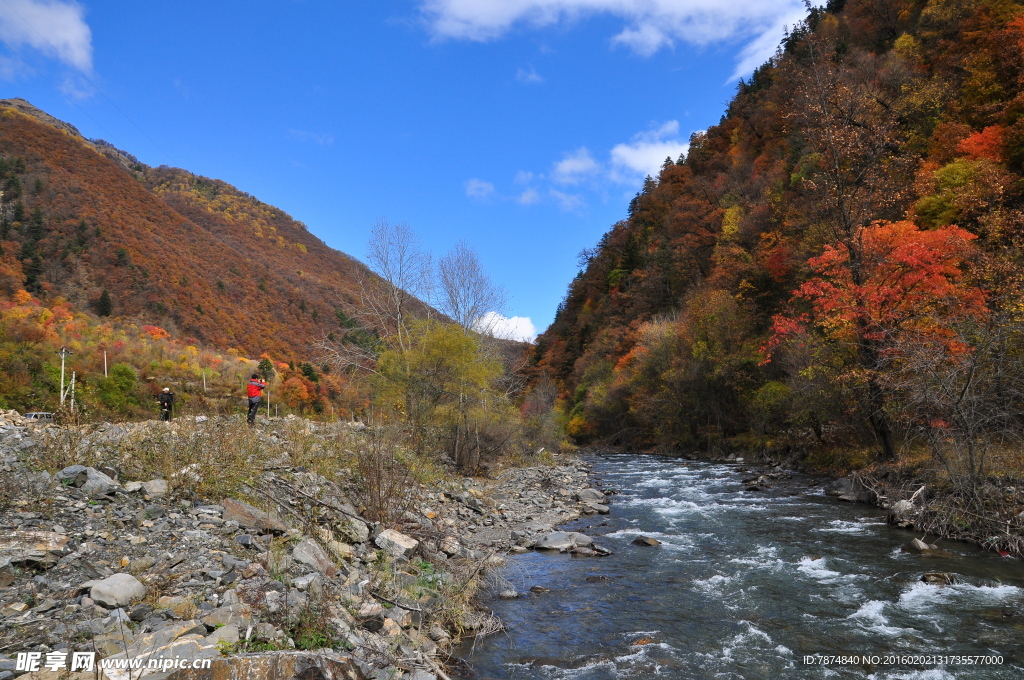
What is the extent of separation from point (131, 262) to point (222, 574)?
2572 inches

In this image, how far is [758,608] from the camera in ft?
23.3

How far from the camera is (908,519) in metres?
10.8

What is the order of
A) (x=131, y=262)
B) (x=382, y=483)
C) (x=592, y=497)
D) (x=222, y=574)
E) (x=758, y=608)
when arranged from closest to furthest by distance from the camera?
(x=222, y=574) < (x=758, y=608) < (x=382, y=483) < (x=592, y=497) < (x=131, y=262)

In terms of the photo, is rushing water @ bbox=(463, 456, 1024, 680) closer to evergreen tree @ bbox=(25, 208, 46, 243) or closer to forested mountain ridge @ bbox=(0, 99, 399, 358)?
forested mountain ridge @ bbox=(0, 99, 399, 358)

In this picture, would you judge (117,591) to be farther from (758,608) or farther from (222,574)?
(758,608)

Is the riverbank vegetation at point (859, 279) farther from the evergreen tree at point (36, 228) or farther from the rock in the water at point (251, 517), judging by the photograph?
the evergreen tree at point (36, 228)

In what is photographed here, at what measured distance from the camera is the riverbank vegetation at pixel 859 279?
1023cm

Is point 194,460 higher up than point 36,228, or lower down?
lower down

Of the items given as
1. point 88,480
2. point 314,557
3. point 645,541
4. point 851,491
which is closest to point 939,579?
point 645,541

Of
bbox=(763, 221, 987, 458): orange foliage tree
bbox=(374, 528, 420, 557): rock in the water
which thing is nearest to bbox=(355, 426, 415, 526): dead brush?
bbox=(374, 528, 420, 557): rock in the water

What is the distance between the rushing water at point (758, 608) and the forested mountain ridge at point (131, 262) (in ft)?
50.0

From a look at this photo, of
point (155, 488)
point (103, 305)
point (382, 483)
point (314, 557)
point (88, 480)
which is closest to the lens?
point (314, 557)

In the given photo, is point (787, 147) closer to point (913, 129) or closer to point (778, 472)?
point (913, 129)

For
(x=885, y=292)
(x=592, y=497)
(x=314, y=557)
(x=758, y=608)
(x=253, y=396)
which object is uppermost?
(x=885, y=292)
